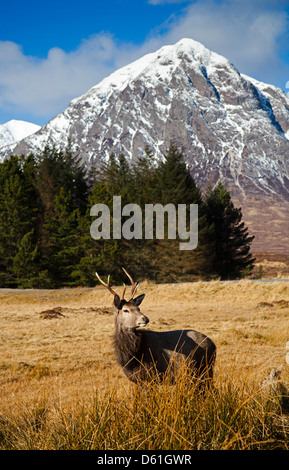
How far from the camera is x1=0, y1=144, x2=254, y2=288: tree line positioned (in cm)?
3284

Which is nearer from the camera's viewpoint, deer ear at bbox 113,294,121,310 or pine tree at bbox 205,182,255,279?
deer ear at bbox 113,294,121,310

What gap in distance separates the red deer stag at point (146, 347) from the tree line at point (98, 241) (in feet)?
87.5

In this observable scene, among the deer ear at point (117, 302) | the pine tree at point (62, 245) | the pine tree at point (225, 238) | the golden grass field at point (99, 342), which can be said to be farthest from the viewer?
the pine tree at point (225, 238)

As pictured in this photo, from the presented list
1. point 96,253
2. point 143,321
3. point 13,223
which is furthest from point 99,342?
point 13,223

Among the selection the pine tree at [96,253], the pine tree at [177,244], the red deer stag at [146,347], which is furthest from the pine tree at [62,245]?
the red deer stag at [146,347]

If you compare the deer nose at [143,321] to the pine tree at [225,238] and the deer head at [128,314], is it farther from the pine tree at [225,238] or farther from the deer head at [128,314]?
the pine tree at [225,238]

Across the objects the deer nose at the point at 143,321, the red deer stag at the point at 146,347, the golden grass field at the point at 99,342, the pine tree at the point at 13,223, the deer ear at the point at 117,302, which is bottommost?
the golden grass field at the point at 99,342

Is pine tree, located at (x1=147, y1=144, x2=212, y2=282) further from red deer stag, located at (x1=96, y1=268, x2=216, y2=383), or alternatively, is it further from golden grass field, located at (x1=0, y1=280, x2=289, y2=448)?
red deer stag, located at (x1=96, y1=268, x2=216, y2=383)

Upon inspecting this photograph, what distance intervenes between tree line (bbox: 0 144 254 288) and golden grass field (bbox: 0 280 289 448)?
732 cm

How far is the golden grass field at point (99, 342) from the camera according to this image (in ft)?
13.0

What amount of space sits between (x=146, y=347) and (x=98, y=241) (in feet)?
92.7

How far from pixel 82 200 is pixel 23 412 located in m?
37.6

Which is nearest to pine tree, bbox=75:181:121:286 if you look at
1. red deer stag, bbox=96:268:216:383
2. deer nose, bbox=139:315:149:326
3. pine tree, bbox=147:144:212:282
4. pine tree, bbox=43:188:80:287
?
pine tree, bbox=43:188:80:287

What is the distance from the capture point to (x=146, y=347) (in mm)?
5281
